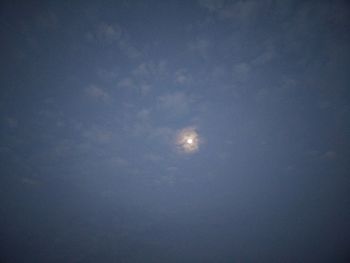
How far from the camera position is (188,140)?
830 centimetres

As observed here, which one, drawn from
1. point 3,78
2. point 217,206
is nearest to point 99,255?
point 217,206

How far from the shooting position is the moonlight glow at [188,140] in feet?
26.4

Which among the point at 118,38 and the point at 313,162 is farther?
the point at 313,162

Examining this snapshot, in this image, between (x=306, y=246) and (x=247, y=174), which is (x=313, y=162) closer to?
(x=247, y=174)

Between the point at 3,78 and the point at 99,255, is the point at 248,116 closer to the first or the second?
the point at 3,78

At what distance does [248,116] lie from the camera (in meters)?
7.73

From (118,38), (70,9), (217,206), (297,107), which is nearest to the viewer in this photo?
(70,9)

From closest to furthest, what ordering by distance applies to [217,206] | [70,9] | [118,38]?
[70,9]
[118,38]
[217,206]

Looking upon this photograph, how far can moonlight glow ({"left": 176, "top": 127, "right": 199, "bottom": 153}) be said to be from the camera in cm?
804

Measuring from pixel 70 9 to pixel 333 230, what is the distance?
49.7 ft

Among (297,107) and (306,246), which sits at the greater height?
(297,107)

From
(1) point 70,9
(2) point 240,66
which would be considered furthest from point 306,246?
(1) point 70,9

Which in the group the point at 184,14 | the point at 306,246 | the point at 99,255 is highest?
the point at 184,14

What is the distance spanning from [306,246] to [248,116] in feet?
36.0
